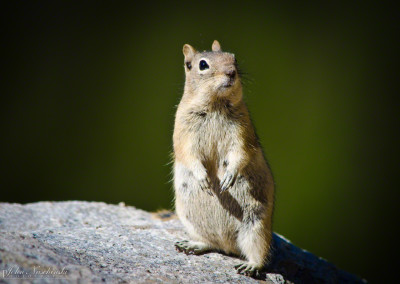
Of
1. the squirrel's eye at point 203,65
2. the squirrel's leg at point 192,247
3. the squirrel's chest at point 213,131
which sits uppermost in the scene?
the squirrel's eye at point 203,65

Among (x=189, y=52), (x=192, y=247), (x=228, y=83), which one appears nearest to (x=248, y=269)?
(x=192, y=247)

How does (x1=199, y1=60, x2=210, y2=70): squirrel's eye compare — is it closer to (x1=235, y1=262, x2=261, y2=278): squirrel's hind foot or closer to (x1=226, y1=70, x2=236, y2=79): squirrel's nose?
(x1=226, y1=70, x2=236, y2=79): squirrel's nose

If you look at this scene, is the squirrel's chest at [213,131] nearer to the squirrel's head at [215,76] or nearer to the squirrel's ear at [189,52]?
the squirrel's head at [215,76]

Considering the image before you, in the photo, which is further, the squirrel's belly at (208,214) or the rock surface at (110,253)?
the squirrel's belly at (208,214)

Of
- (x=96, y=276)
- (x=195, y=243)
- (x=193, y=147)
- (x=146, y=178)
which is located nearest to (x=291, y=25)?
(x=146, y=178)

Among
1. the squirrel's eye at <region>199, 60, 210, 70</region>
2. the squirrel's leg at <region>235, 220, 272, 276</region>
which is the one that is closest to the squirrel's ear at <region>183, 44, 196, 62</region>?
the squirrel's eye at <region>199, 60, 210, 70</region>

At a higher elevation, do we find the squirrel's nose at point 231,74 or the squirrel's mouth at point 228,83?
the squirrel's nose at point 231,74

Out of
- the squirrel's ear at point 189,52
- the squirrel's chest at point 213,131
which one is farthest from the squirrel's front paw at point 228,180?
the squirrel's ear at point 189,52
